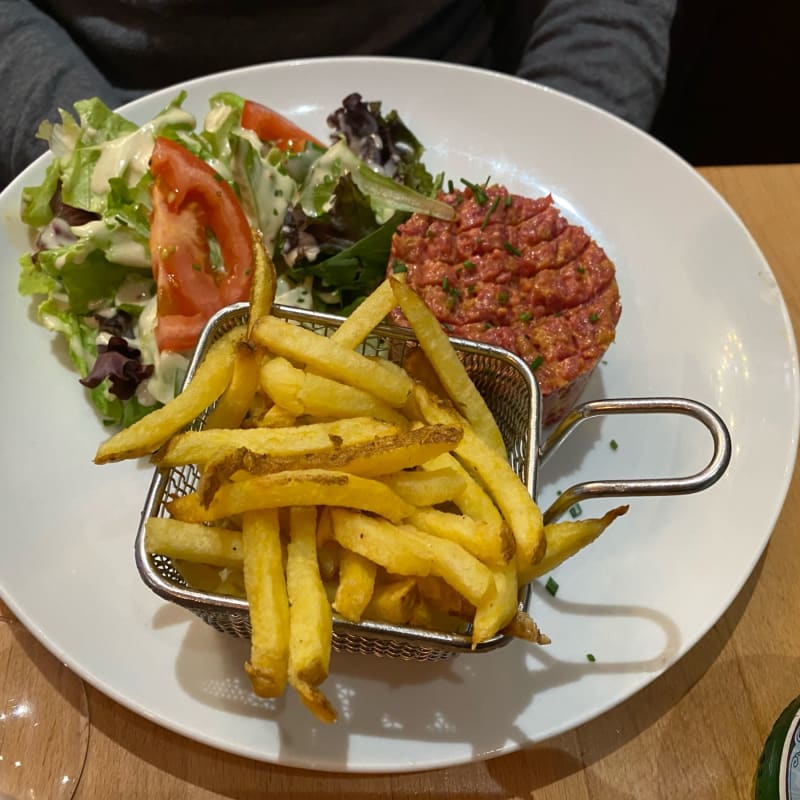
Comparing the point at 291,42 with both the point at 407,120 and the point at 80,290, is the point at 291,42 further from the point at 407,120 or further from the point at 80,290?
the point at 80,290

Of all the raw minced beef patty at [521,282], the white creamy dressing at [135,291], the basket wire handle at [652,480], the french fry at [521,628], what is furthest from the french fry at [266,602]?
the white creamy dressing at [135,291]

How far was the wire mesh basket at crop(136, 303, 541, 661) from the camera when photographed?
1.43m

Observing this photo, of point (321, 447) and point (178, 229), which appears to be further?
point (178, 229)

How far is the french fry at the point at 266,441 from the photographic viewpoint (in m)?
1.42

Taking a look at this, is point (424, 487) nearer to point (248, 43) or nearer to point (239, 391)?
point (239, 391)

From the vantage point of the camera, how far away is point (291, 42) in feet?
9.96

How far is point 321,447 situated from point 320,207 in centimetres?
136

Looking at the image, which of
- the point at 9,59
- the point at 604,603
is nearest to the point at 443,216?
the point at 604,603

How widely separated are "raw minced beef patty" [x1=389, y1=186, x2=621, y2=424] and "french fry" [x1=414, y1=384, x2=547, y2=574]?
496 mm

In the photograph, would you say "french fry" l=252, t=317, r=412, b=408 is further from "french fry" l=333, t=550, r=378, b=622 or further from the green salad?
the green salad

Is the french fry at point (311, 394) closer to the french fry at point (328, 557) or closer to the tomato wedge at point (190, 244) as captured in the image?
the french fry at point (328, 557)

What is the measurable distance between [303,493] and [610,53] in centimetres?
257

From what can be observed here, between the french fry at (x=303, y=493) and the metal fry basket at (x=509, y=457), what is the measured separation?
0.74 ft

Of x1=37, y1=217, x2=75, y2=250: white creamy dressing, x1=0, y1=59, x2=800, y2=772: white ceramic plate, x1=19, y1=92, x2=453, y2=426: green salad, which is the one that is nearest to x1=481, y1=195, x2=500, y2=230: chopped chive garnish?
x1=19, y1=92, x2=453, y2=426: green salad
